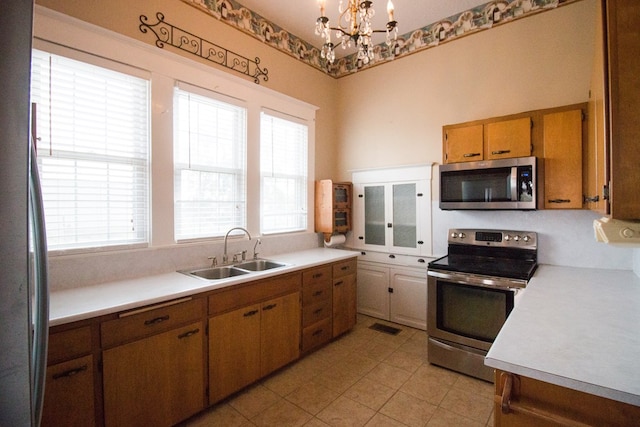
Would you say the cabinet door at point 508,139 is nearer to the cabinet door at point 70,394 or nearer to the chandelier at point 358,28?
the chandelier at point 358,28

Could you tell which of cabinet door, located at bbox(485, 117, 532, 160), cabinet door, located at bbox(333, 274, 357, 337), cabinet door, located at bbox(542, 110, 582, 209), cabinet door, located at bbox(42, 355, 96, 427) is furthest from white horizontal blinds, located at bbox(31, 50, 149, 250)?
cabinet door, located at bbox(542, 110, 582, 209)

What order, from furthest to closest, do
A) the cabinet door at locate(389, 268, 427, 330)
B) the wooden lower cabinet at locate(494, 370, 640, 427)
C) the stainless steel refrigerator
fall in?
the cabinet door at locate(389, 268, 427, 330) < the wooden lower cabinet at locate(494, 370, 640, 427) < the stainless steel refrigerator

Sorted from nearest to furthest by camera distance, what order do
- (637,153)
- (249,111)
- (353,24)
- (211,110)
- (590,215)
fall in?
1. (637,153)
2. (353,24)
3. (590,215)
4. (211,110)
5. (249,111)

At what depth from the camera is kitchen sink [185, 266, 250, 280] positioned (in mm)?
2513

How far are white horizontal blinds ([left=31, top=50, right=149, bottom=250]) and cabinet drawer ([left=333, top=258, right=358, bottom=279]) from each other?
1.78 m

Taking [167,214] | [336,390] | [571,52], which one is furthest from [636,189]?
[167,214]

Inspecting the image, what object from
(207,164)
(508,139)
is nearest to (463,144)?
(508,139)

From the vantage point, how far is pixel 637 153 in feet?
3.24

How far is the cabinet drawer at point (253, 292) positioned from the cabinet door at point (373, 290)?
1.38 meters

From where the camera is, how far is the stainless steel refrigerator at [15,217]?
1.98ft

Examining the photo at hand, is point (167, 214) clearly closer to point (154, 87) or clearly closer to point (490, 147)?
point (154, 87)

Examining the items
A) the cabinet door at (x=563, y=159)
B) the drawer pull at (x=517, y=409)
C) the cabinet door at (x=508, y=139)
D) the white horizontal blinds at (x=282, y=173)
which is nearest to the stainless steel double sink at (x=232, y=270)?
the white horizontal blinds at (x=282, y=173)

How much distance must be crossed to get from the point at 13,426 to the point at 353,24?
7.35ft

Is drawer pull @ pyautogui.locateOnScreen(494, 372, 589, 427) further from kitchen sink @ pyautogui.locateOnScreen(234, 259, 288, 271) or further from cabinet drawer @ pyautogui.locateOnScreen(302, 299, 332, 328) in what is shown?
kitchen sink @ pyautogui.locateOnScreen(234, 259, 288, 271)
